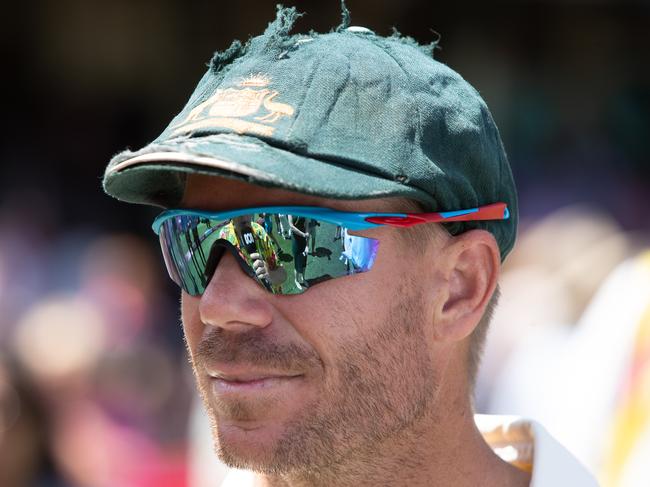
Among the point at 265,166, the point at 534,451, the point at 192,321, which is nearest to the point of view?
the point at 265,166

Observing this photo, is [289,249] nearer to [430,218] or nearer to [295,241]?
[295,241]

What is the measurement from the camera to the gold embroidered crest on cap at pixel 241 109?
2324 mm

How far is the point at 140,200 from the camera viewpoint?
8.71 feet

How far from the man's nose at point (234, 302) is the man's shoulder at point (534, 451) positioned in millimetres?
829

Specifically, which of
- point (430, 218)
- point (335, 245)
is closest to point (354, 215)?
point (335, 245)

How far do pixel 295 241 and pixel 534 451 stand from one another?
3.01ft

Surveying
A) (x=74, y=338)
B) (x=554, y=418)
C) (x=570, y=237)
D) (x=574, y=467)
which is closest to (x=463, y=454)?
(x=574, y=467)

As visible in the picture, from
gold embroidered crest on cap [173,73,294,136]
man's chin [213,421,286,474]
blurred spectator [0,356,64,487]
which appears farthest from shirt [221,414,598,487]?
blurred spectator [0,356,64,487]

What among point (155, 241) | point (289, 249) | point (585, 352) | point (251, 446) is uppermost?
point (289, 249)

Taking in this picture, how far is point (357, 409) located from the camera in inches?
93.8

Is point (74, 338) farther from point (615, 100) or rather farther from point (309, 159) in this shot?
point (615, 100)

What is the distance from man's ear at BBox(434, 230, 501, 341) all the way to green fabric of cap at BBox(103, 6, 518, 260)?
0.15ft

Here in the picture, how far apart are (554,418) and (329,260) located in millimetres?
1926

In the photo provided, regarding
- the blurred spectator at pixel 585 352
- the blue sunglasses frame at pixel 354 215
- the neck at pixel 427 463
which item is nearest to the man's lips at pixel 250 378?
the neck at pixel 427 463
